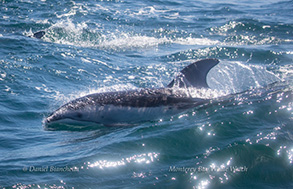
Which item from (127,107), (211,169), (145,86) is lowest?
(145,86)

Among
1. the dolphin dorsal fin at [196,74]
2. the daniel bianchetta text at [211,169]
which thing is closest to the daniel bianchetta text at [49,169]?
the daniel bianchetta text at [211,169]

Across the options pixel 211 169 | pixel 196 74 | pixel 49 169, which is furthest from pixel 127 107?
pixel 211 169

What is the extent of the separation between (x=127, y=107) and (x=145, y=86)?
377cm

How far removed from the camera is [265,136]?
6.18 meters

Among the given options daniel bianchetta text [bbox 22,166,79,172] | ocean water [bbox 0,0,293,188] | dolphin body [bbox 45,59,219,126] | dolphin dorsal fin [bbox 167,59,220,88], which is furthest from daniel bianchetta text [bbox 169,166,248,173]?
dolphin dorsal fin [bbox 167,59,220,88]

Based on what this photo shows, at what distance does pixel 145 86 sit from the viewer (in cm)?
1212

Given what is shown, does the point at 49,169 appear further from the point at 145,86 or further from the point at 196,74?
the point at 145,86

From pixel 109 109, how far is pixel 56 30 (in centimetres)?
1238

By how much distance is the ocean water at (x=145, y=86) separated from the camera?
5402mm

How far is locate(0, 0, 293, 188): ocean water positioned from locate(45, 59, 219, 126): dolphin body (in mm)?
292

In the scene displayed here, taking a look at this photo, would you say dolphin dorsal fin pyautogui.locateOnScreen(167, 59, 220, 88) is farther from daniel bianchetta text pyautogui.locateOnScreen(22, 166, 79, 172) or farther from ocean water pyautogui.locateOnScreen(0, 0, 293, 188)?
daniel bianchetta text pyautogui.locateOnScreen(22, 166, 79, 172)

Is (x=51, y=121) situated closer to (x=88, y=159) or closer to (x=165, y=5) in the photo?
(x=88, y=159)

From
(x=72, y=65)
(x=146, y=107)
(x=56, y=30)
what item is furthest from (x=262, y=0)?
(x=146, y=107)

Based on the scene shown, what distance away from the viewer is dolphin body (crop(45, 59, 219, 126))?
27.3 ft
